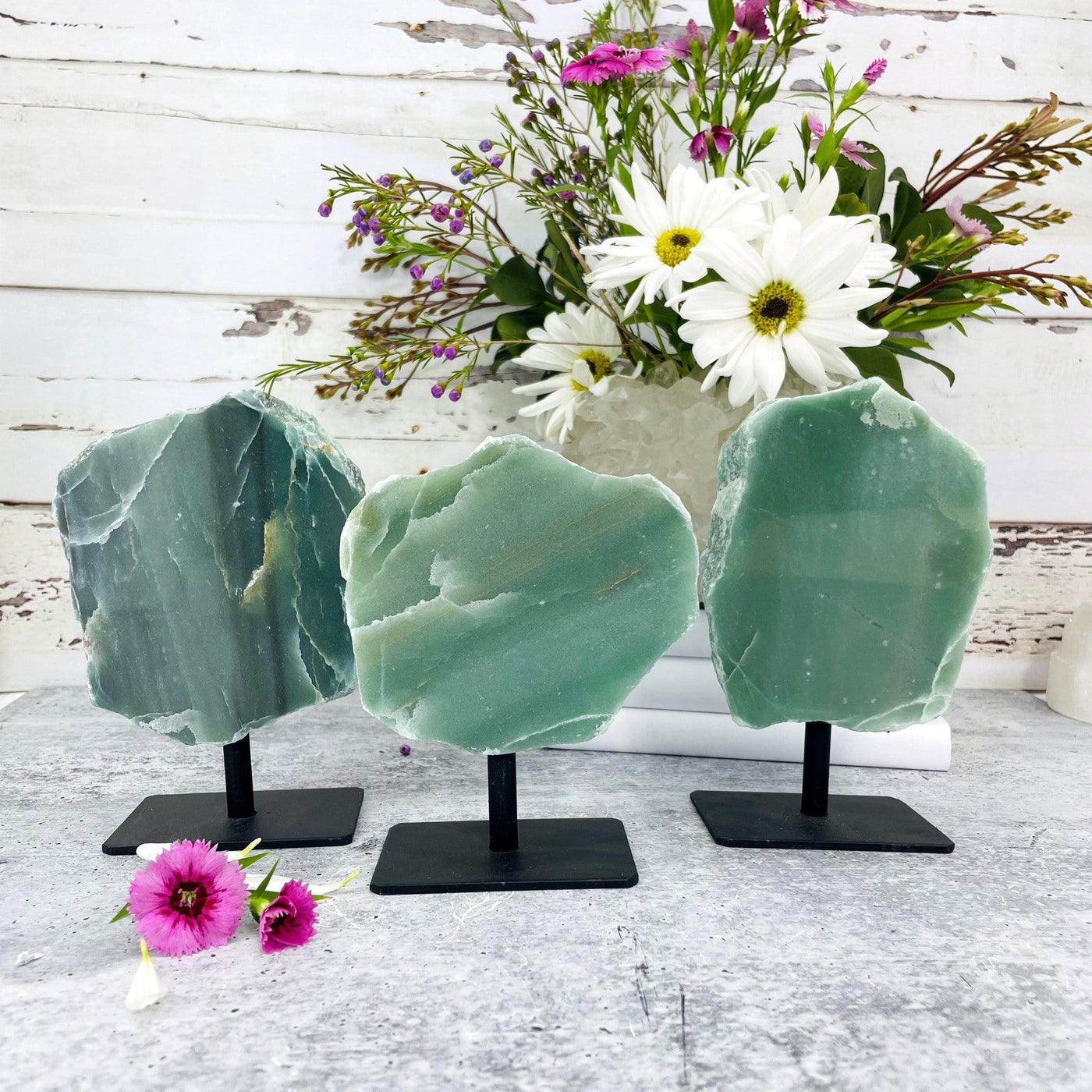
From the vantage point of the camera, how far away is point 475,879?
1.76 feet

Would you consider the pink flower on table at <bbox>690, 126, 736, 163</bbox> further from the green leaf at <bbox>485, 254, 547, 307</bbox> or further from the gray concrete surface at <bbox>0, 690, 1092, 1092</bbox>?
the gray concrete surface at <bbox>0, 690, 1092, 1092</bbox>

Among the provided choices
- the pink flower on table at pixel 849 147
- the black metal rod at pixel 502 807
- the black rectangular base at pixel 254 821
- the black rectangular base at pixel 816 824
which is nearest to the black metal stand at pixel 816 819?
the black rectangular base at pixel 816 824

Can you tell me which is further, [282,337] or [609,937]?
[282,337]

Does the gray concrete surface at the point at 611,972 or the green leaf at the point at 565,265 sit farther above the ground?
the green leaf at the point at 565,265

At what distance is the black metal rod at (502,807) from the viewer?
57 centimetres

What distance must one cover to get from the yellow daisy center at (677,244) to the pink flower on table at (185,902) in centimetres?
54

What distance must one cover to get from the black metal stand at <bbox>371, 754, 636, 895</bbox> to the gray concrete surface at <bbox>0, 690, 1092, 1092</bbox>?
11 mm

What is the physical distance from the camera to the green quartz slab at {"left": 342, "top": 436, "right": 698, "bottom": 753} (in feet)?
1.61

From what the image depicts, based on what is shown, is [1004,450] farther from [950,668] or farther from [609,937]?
[609,937]

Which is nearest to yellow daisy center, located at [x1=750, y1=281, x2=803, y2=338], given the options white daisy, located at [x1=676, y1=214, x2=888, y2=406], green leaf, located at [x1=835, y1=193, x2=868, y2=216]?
white daisy, located at [x1=676, y1=214, x2=888, y2=406]

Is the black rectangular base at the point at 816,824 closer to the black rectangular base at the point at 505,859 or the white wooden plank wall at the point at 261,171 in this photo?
the black rectangular base at the point at 505,859

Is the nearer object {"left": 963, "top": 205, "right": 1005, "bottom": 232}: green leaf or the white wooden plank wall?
{"left": 963, "top": 205, "right": 1005, "bottom": 232}: green leaf

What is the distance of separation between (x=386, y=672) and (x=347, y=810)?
0.19 meters

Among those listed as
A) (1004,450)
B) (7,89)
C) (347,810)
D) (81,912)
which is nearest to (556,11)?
(7,89)
